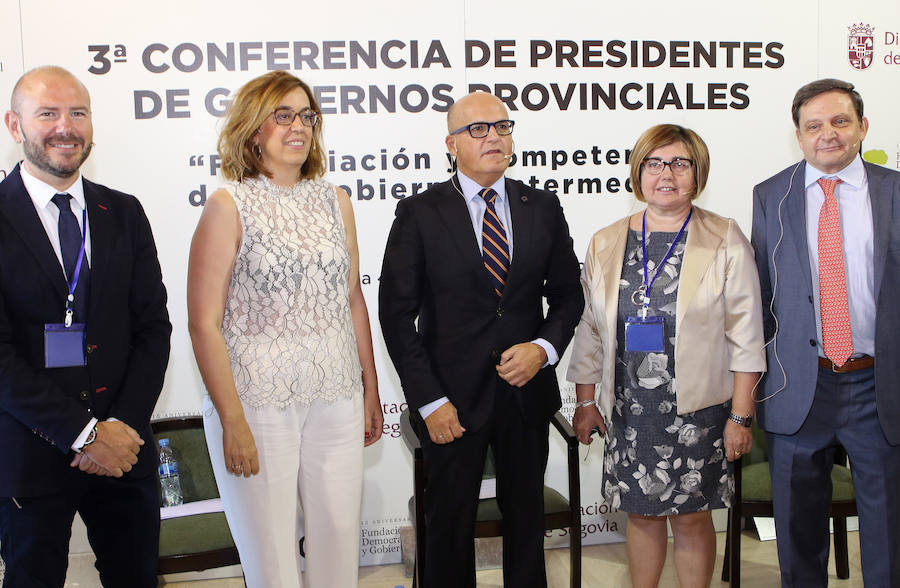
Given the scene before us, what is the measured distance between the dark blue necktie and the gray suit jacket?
212cm

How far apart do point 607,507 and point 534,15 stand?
247 cm

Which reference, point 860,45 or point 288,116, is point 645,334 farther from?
point 860,45

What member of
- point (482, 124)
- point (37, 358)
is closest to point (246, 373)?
point (37, 358)

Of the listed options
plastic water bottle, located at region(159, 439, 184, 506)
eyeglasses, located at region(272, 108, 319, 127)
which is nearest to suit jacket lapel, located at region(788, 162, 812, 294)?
eyeglasses, located at region(272, 108, 319, 127)

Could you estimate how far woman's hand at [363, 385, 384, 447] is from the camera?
7.89 ft

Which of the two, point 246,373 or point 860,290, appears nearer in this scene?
point 246,373

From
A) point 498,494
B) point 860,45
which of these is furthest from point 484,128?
point 860,45

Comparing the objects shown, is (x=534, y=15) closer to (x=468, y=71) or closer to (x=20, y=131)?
(x=468, y=71)

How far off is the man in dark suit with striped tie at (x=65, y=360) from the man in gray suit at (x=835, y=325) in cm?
200

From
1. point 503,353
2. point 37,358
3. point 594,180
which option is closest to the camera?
point 37,358

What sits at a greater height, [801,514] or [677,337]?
[677,337]

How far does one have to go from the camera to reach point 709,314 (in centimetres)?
242

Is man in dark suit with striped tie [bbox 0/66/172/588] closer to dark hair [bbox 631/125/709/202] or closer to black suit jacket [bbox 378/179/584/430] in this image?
black suit jacket [bbox 378/179/584/430]

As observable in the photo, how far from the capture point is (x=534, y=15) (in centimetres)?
354
